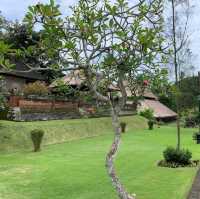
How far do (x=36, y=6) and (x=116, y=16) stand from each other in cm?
138

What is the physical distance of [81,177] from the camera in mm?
14172

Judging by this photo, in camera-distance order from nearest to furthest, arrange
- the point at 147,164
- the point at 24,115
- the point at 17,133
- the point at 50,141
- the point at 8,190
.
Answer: the point at 8,190
the point at 147,164
the point at 17,133
the point at 50,141
the point at 24,115

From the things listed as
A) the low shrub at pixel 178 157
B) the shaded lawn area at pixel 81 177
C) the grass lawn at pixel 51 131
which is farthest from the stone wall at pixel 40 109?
the low shrub at pixel 178 157

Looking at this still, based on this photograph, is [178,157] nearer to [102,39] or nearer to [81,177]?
[81,177]

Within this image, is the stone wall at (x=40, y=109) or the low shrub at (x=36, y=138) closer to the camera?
the low shrub at (x=36, y=138)

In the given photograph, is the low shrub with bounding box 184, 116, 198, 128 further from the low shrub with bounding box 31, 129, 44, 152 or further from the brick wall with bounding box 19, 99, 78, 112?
the low shrub with bounding box 31, 129, 44, 152

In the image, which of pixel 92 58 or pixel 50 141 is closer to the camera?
pixel 92 58

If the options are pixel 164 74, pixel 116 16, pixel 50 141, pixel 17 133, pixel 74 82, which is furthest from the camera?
pixel 50 141

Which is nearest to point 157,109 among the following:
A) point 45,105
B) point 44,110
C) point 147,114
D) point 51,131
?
point 147,114

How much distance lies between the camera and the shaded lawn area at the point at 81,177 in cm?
1151

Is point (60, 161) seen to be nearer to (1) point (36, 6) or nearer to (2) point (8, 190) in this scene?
(2) point (8, 190)

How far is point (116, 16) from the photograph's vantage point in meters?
7.50

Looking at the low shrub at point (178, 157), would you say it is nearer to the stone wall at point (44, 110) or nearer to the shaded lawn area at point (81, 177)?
the shaded lawn area at point (81, 177)

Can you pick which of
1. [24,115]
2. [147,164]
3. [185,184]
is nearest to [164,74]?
[185,184]
